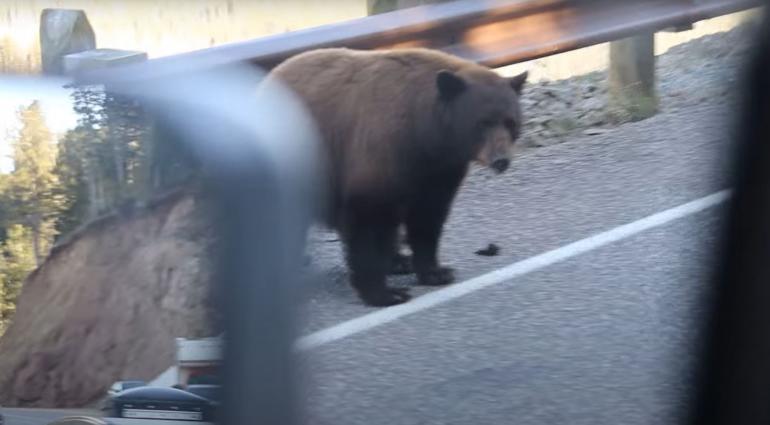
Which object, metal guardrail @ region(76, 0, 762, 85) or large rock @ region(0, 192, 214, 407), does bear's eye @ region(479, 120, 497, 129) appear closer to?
metal guardrail @ region(76, 0, 762, 85)

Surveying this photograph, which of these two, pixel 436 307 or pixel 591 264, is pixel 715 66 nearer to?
pixel 591 264

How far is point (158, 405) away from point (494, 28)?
528 centimetres

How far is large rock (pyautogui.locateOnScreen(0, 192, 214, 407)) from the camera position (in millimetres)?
2809

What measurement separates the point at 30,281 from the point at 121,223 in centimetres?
25

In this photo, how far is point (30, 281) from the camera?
9.50 ft

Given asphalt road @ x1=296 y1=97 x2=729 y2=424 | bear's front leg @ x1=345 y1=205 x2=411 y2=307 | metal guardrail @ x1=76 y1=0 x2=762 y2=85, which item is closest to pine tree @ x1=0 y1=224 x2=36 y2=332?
asphalt road @ x1=296 y1=97 x2=729 y2=424

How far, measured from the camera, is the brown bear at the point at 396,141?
19.9ft

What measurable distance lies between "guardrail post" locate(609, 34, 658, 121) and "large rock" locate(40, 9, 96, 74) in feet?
12.4

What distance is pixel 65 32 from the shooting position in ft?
21.4

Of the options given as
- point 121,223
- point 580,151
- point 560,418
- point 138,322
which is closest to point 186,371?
point 138,322

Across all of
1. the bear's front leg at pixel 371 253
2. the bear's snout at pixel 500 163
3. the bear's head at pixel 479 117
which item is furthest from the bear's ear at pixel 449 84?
the bear's front leg at pixel 371 253

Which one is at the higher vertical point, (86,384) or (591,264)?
(86,384)

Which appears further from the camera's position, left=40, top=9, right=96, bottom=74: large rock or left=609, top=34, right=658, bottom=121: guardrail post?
left=609, top=34, right=658, bottom=121: guardrail post

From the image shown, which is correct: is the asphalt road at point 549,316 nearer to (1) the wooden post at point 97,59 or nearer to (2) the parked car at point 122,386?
(1) the wooden post at point 97,59
